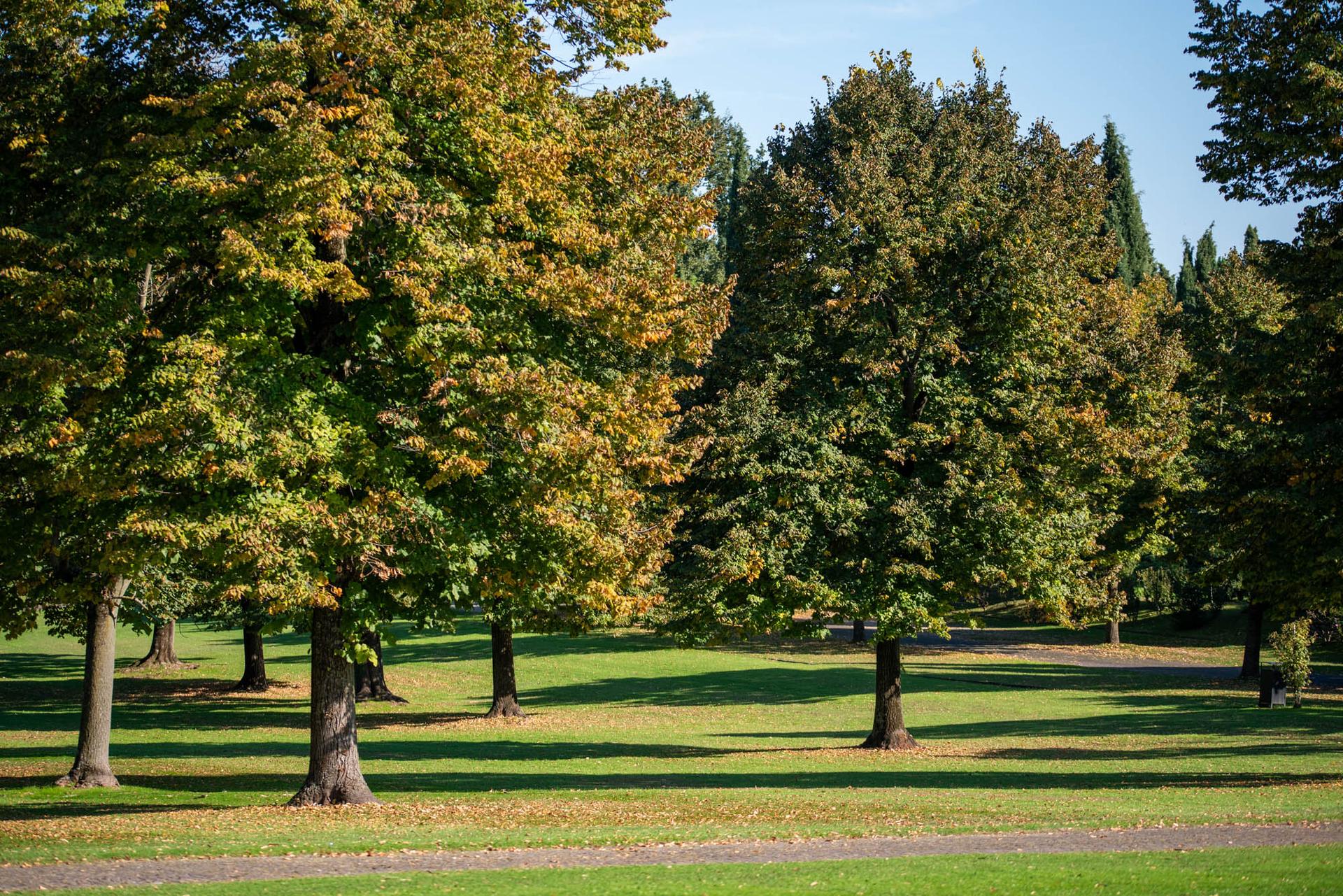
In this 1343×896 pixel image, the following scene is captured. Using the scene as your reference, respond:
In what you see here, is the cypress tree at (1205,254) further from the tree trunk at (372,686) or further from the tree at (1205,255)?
the tree trunk at (372,686)

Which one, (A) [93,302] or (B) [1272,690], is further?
(B) [1272,690]

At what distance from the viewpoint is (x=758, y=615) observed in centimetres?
2261

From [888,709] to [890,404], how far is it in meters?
7.11

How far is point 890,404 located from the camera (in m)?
23.8

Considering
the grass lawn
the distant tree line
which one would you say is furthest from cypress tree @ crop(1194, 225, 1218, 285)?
the distant tree line

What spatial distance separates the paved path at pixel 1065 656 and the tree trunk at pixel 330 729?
24.5 metres

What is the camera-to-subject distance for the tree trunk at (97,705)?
1917 centimetres

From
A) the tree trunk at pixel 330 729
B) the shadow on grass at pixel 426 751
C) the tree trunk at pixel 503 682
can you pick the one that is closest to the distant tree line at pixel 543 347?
A: the tree trunk at pixel 330 729

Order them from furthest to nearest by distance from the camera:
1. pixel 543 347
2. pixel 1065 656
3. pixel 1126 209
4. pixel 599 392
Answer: pixel 1126 209 → pixel 1065 656 → pixel 543 347 → pixel 599 392

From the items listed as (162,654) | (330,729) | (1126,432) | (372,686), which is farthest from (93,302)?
(162,654)

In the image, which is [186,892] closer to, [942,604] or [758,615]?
[758,615]

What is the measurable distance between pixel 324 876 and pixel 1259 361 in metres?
16.0

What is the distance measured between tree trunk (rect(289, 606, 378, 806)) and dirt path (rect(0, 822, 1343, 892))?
13.0ft

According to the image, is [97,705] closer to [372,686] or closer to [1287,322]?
[372,686]
